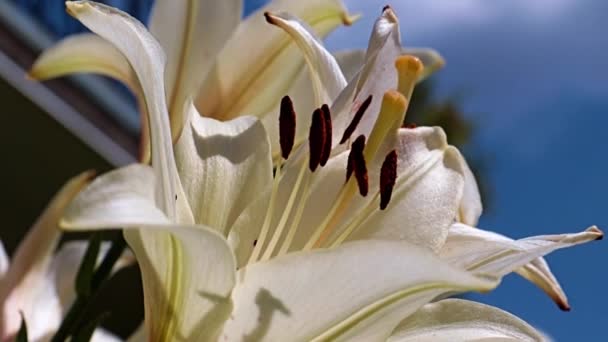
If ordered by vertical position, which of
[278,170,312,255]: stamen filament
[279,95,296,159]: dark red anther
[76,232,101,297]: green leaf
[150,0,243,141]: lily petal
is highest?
[279,95,296,159]: dark red anther

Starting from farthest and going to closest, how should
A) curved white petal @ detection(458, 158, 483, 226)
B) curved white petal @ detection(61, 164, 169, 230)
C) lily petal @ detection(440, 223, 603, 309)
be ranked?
curved white petal @ detection(458, 158, 483, 226) → lily petal @ detection(440, 223, 603, 309) → curved white petal @ detection(61, 164, 169, 230)

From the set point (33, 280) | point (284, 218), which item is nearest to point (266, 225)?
point (284, 218)

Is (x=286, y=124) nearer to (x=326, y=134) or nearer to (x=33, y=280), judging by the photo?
(x=326, y=134)

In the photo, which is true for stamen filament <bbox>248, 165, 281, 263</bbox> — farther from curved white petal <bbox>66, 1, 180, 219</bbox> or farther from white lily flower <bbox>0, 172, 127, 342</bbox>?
white lily flower <bbox>0, 172, 127, 342</bbox>

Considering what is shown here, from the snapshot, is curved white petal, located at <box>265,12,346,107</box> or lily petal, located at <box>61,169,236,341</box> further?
curved white petal, located at <box>265,12,346,107</box>

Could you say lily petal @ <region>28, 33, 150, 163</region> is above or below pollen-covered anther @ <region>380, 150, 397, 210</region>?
below

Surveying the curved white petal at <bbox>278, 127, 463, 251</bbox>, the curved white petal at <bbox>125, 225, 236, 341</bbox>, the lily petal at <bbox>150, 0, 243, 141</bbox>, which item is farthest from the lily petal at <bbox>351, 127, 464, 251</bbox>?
the lily petal at <bbox>150, 0, 243, 141</bbox>
